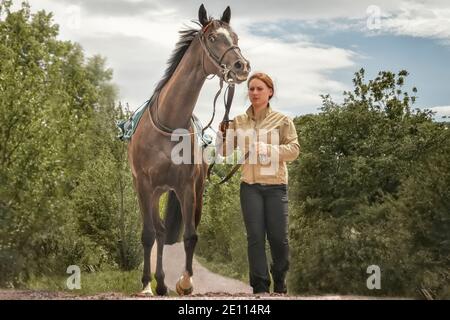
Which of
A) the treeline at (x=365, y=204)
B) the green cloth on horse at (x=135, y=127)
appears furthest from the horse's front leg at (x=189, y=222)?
the treeline at (x=365, y=204)

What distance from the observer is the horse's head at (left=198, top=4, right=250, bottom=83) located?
6766 mm

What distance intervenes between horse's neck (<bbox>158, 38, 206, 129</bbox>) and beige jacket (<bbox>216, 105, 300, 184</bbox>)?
63 cm

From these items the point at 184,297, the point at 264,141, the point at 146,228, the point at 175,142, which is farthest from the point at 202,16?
the point at 184,297

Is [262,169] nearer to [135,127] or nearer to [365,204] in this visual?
[135,127]

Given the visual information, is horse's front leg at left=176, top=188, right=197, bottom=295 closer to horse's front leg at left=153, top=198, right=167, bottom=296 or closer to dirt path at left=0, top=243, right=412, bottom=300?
horse's front leg at left=153, top=198, right=167, bottom=296

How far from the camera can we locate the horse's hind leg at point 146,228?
742cm

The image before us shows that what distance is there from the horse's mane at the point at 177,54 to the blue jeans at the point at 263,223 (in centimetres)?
158

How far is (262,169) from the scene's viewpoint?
6.91 m

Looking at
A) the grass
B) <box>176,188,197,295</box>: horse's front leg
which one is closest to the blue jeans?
<box>176,188,197,295</box>: horse's front leg

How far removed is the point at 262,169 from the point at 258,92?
0.80 meters

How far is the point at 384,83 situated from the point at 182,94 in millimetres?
17546

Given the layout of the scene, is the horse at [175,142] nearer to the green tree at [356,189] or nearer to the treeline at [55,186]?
the treeline at [55,186]

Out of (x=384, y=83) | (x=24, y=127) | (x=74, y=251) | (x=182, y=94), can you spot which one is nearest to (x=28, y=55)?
(x=24, y=127)

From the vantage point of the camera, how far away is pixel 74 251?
671 inches
